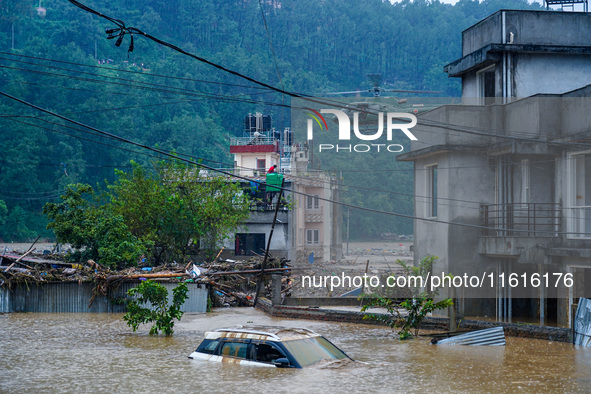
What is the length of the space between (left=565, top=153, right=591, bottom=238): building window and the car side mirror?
11567 millimetres

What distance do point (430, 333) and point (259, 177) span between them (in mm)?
36463

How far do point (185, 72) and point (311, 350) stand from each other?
101156mm

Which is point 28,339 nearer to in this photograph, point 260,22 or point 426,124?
point 426,124

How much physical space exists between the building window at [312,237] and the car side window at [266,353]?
41.5 metres

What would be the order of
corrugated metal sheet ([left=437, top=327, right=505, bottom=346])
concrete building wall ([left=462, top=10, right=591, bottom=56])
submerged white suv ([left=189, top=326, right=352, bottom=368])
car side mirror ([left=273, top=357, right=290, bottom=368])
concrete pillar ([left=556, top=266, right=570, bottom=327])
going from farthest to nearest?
concrete building wall ([left=462, top=10, right=591, bottom=56]) < concrete pillar ([left=556, top=266, right=570, bottom=327]) < corrugated metal sheet ([left=437, top=327, right=505, bottom=346]) < submerged white suv ([left=189, top=326, right=352, bottom=368]) < car side mirror ([left=273, top=357, right=290, bottom=368])

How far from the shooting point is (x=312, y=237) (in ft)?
181

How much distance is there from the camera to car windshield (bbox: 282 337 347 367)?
12.7 m

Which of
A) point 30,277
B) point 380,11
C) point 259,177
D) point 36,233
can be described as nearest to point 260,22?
point 380,11

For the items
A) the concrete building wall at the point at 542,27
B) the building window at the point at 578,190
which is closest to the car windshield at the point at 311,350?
the building window at the point at 578,190

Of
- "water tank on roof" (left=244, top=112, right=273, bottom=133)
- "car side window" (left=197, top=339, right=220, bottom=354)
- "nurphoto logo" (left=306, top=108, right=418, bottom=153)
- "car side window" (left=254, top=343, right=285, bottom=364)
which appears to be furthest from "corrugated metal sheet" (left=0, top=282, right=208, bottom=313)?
"water tank on roof" (left=244, top=112, right=273, bottom=133)

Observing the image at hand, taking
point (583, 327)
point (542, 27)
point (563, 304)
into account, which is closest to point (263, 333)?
point (583, 327)

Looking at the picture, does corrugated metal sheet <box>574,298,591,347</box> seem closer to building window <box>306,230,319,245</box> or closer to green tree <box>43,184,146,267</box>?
green tree <box>43,184,146,267</box>

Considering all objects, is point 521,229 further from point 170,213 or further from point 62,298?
point 170,213

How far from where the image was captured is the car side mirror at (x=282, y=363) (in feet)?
40.8
